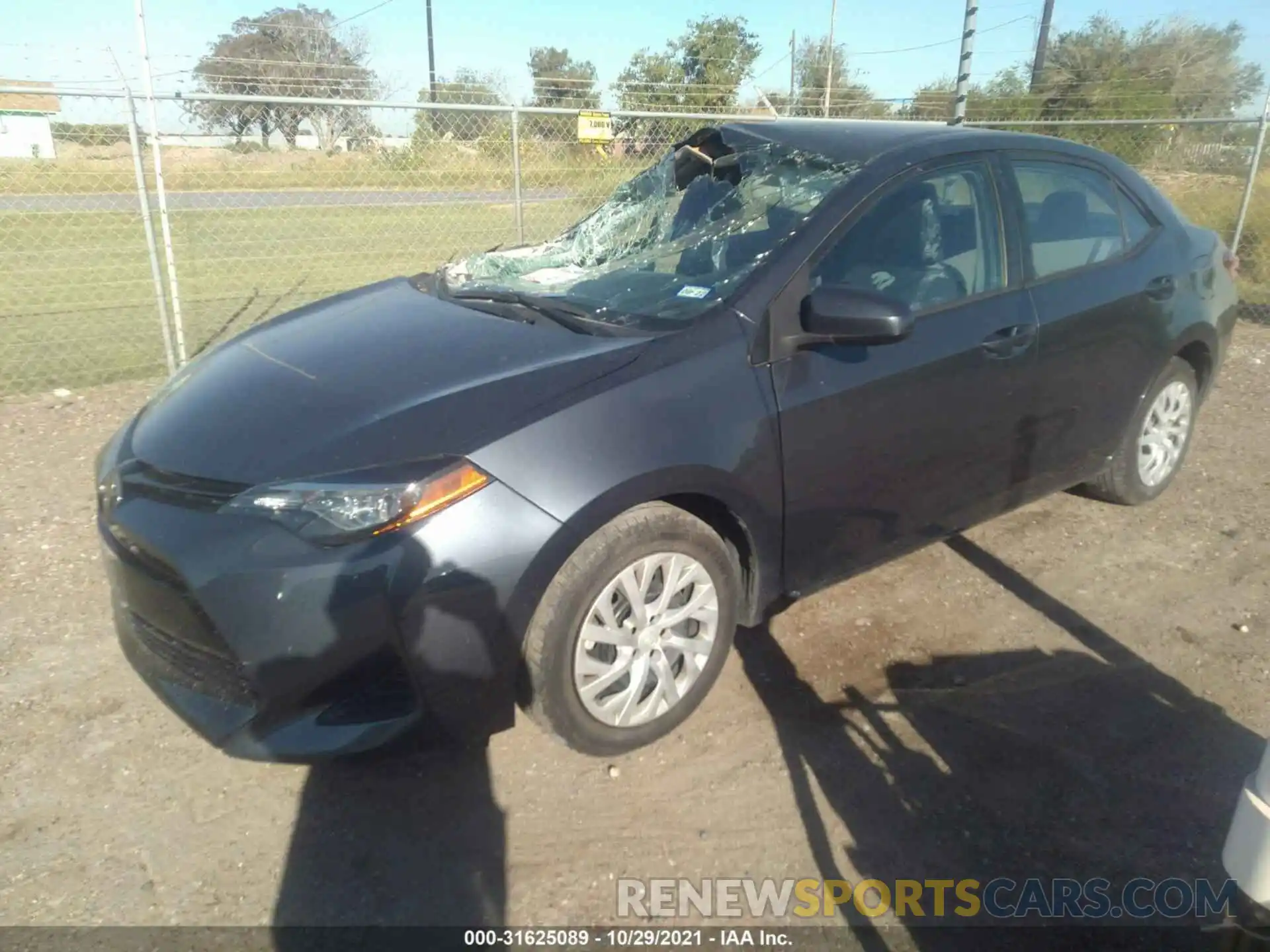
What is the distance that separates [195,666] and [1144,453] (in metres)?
4.03

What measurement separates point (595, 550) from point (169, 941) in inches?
53.7

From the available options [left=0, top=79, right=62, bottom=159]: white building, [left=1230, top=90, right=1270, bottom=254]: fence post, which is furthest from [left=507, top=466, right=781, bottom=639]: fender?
[left=1230, top=90, right=1270, bottom=254]: fence post

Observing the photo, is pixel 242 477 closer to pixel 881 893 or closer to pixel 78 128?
pixel 881 893

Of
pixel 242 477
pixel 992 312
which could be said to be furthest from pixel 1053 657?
pixel 242 477

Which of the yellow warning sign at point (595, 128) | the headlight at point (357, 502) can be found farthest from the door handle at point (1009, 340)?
the yellow warning sign at point (595, 128)

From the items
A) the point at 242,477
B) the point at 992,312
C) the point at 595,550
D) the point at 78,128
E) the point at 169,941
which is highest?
the point at 78,128

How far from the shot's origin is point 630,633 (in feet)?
8.77

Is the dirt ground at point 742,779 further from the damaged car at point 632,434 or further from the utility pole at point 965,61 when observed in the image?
the utility pole at point 965,61

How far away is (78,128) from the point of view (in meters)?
6.66

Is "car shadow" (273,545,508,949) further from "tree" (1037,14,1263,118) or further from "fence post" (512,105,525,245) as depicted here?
"tree" (1037,14,1263,118)

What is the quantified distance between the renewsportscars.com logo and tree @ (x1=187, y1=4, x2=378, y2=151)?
18.9 feet

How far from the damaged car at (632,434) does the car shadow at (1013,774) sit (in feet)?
1.45

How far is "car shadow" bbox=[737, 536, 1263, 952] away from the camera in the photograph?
7.88 ft

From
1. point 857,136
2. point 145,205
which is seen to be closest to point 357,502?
point 857,136
